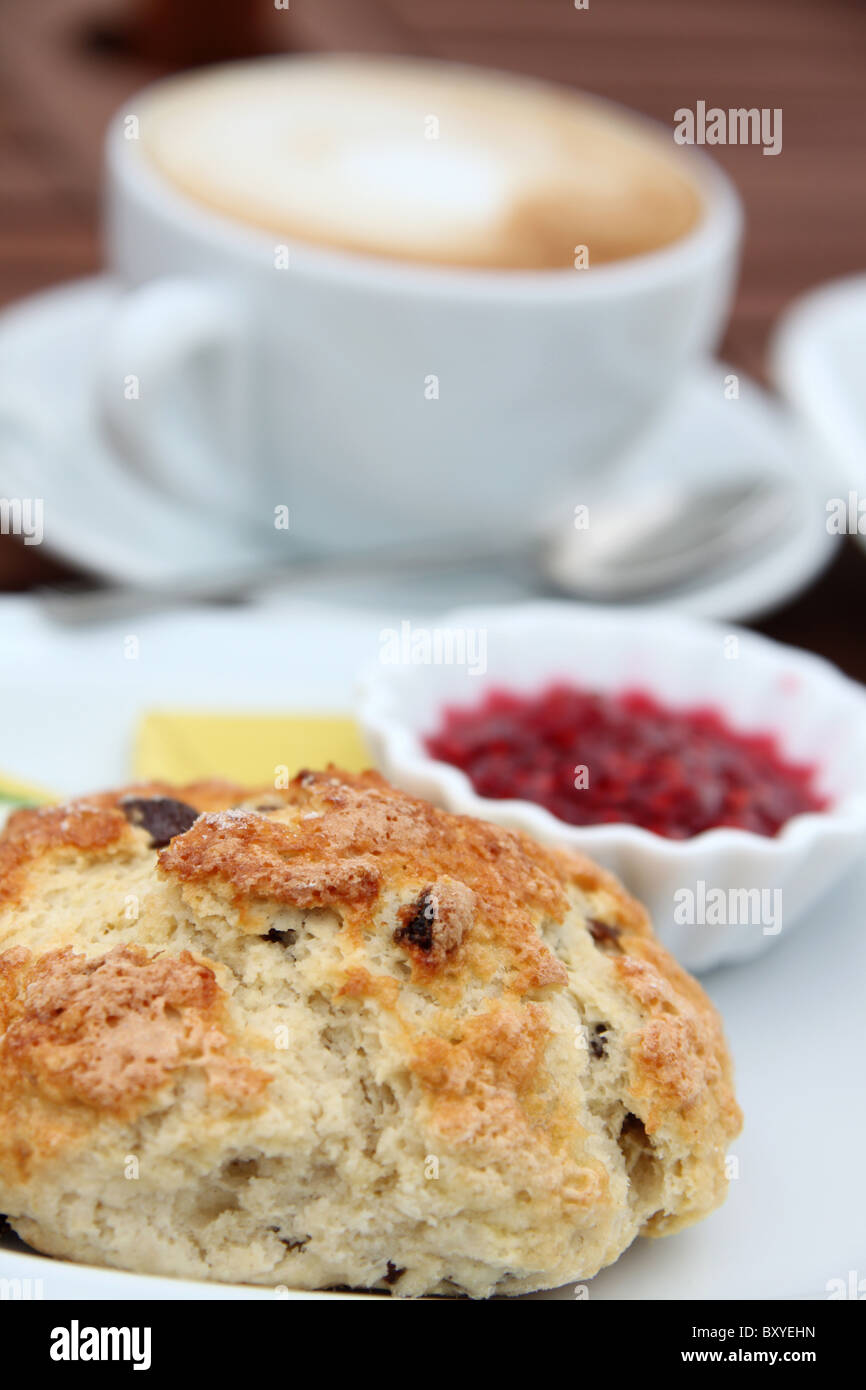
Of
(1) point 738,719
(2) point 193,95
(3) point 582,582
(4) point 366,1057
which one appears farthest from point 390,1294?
(2) point 193,95

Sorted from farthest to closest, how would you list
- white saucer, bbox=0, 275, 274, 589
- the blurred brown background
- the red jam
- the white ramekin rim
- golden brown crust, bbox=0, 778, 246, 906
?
the blurred brown background < white saucer, bbox=0, 275, 274, 589 < the red jam < the white ramekin rim < golden brown crust, bbox=0, 778, 246, 906

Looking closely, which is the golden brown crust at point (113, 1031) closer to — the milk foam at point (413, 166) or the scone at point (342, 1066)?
the scone at point (342, 1066)

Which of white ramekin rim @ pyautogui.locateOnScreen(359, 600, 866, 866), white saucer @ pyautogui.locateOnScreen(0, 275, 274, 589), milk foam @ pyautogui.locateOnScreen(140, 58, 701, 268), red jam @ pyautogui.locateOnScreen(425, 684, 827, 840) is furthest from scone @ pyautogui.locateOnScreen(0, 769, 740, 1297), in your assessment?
milk foam @ pyautogui.locateOnScreen(140, 58, 701, 268)

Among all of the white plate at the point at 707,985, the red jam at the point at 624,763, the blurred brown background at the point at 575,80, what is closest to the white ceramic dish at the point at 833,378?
the blurred brown background at the point at 575,80

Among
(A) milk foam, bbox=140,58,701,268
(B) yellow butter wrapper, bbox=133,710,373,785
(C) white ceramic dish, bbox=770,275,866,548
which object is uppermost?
(A) milk foam, bbox=140,58,701,268

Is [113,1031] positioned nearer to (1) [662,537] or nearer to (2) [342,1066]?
(2) [342,1066]

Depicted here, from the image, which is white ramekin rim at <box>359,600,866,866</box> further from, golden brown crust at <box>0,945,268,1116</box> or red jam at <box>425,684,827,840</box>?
golden brown crust at <box>0,945,268,1116</box>
